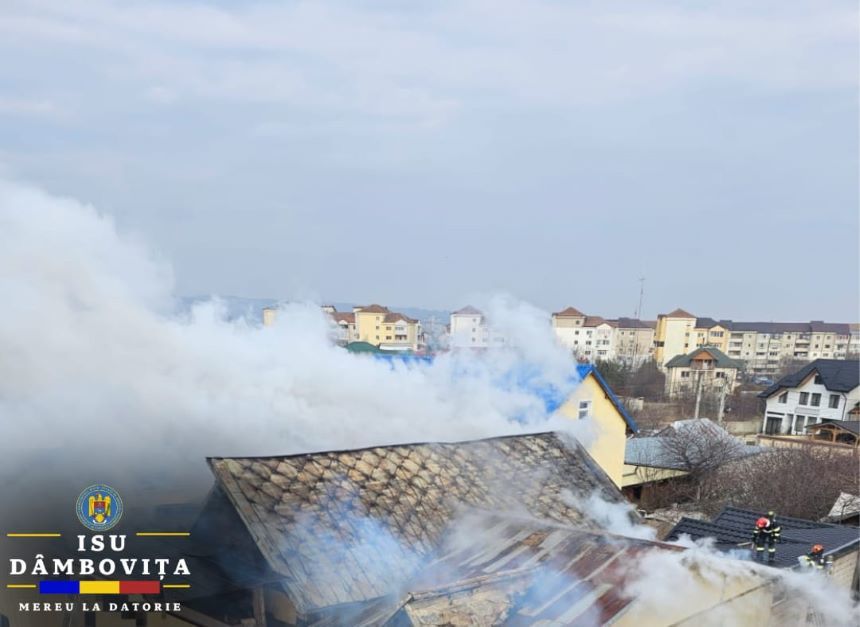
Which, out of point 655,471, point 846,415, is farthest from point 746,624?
point 846,415

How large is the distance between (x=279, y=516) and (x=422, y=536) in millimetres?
1833

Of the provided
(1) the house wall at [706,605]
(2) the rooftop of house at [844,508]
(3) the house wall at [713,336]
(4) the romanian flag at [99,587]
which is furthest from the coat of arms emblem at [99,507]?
(3) the house wall at [713,336]

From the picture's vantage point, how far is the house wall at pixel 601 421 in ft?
55.1

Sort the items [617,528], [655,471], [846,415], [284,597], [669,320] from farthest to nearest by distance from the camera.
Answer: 1. [669,320]
2. [846,415]
3. [655,471]
4. [617,528]
5. [284,597]

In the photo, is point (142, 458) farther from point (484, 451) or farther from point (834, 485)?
point (834, 485)

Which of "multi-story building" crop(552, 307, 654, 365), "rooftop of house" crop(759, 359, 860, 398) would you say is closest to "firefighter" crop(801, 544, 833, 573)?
"rooftop of house" crop(759, 359, 860, 398)

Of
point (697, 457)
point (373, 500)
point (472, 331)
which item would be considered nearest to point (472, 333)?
point (472, 331)

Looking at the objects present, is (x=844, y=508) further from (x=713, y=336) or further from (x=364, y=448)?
(x=713, y=336)

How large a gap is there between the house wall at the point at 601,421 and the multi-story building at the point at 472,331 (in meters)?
2.85

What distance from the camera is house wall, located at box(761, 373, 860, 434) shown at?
118ft

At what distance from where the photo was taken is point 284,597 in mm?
6883

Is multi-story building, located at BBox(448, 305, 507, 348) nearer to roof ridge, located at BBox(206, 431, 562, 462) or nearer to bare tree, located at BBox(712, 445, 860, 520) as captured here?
roof ridge, located at BBox(206, 431, 562, 462)

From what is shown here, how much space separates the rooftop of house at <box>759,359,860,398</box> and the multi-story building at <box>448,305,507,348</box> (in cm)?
2878

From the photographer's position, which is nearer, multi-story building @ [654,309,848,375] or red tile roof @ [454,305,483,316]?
red tile roof @ [454,305,483,316]
